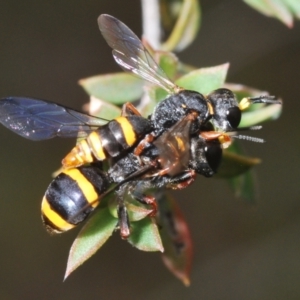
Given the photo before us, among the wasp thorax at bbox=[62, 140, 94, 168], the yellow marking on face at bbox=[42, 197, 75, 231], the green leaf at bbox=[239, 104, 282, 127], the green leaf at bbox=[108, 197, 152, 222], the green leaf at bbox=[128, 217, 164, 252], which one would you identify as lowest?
the green leaf at bbox=[239, 104, 282, 127]

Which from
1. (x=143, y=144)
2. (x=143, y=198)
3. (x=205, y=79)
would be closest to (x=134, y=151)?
(x=143, y=144)

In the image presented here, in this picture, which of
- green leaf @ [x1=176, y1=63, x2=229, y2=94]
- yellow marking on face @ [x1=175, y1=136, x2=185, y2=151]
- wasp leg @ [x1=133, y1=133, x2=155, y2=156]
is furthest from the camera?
green leaf @ [x1=176, y1=63, x2=229, y2=94]

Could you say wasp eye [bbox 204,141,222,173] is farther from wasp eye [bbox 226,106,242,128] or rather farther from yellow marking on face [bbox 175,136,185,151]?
yellow marking on face [bbox 175,136,185,151]

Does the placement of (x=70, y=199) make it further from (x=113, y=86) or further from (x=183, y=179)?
(x=113, y=86)

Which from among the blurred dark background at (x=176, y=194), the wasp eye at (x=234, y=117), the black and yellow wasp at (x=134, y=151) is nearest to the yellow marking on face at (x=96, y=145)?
the black and yellow wasp at (x=134, y=151)

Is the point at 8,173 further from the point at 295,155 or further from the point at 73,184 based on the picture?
the point at 73,184

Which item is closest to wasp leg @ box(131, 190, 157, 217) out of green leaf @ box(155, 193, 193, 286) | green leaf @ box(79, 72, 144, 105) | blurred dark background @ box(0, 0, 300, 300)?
green leaf @ box(155, 193, 193, 286)

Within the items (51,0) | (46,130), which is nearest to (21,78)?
(51,0)
